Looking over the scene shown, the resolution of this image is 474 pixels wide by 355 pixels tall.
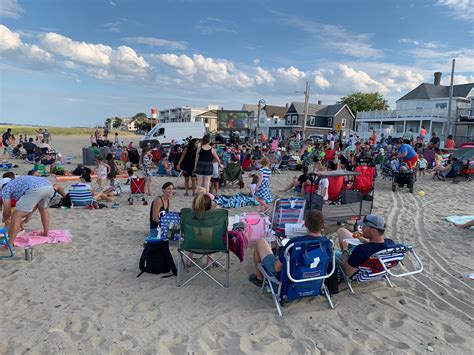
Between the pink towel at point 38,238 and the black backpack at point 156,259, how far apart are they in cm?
181

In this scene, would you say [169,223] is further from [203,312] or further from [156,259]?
[203,312]

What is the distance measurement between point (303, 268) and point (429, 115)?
108 ft

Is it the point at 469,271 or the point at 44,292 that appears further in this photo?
the point at 469,271

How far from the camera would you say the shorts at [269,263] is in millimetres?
3441

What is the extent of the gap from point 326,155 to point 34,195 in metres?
12.0

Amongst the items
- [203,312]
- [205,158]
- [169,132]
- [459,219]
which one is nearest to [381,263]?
[203,312]

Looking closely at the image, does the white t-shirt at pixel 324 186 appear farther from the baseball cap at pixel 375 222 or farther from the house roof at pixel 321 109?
the house roof at pixel 321 109

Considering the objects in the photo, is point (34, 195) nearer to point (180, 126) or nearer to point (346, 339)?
point (346, 339)

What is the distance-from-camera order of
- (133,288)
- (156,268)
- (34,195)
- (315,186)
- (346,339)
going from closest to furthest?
1. (346,339)
2. (133,288)
3. (156,268)
4. (34,195)
5. (315,186)

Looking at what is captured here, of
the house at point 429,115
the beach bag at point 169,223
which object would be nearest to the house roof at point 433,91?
the house at point 429,115

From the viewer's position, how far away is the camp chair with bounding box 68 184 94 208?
7461 millimetres

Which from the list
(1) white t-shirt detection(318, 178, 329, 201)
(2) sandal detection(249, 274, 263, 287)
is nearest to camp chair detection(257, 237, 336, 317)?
(2) sandal detection(249, 274, 263, 287)

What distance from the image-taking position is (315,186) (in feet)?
23.0

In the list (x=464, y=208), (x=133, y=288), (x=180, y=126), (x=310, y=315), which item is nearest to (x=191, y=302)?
(x=133, y=288)
